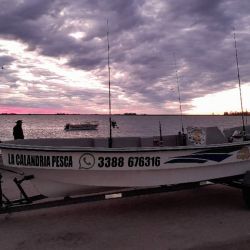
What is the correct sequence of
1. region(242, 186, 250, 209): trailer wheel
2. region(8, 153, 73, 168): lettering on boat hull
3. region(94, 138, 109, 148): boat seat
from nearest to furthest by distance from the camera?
1. region(8, 153, 73, 168): lettering on boat hull
2. region(242, 186, 250, 209): trailer wheel
3. region(94, 138, 109, 148): boat seat

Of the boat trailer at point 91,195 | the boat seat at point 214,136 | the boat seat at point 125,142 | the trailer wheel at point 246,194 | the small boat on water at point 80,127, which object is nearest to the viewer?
the boat trailer at point 91,195

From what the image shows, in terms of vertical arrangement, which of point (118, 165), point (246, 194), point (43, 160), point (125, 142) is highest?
point (125, 142)

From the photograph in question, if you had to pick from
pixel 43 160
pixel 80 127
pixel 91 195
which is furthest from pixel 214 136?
pixel 80 127

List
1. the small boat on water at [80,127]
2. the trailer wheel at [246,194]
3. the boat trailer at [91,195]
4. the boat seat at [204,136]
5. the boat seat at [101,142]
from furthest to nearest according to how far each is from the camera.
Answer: the small boat on water at [80,127], the boat seat at [101,142], the boat seat at [204,136], the trailer wheel at [246,194], the boat trailer at [91,195]

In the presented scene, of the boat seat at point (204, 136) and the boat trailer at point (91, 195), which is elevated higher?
the boat seat at point (204, 136)

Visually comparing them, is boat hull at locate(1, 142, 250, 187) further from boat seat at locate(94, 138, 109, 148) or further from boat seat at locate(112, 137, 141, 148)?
boat seat at locate(112, 137, 141, 148)

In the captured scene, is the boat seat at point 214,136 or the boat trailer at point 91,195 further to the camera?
the boat seat at point 214,136

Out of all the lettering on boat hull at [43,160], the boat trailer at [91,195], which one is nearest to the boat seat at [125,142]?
the boat trailer at [91,195]

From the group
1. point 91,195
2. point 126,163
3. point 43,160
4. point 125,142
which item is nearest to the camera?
point 43,160

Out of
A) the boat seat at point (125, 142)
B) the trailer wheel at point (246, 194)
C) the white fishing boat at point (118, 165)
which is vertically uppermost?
the boat seat at point (125, 142)

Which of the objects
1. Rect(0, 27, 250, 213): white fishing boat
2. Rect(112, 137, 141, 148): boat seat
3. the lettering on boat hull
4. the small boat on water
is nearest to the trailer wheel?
Rect(0, 27, 250, 213): white fishing boat

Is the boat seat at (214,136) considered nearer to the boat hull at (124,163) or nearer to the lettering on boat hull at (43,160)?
the boat hull at (124,163)

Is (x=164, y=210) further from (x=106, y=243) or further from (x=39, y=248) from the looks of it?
(x=39, y=248)

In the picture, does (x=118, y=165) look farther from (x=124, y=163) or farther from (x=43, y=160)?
(x=43, y=160)
